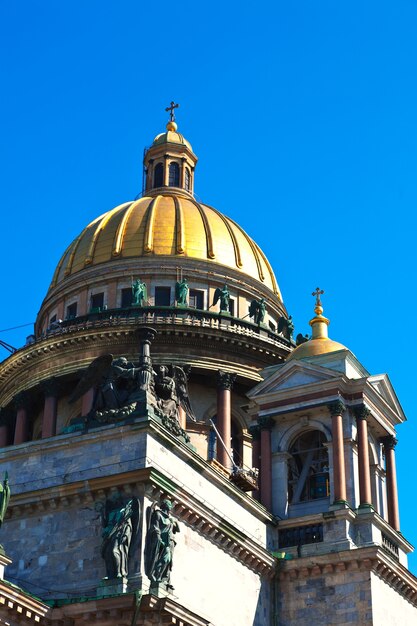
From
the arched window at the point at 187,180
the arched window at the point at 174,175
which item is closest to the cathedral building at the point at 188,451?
the arched window at the point at 174,175

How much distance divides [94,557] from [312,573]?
9.29 metres

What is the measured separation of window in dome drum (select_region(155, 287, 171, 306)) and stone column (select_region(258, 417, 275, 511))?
1652 centimetres

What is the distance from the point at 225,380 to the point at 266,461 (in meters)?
13.3

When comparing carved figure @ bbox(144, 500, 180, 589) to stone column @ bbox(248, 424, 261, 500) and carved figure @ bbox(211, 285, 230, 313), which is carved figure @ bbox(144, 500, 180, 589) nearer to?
stone column @ bbox(248, 424, 261, 500)

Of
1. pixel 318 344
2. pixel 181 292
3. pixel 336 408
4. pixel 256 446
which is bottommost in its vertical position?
pixel 256 446

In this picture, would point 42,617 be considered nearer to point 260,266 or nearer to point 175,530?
point 175,530

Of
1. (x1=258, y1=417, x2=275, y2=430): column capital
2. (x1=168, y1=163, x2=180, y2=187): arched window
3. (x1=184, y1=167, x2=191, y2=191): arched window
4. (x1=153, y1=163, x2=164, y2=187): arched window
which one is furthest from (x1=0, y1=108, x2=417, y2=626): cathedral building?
(x1=184, y1=167, x2=191, y2=191): arched window

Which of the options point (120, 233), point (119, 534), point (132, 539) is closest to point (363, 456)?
point (132, 539)

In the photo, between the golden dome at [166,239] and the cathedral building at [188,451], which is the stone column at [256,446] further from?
the golden dome at [166,239]

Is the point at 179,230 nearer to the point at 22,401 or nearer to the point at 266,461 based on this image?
the point at 22,401

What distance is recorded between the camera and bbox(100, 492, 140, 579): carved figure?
35.8 meters

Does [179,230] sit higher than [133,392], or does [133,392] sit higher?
[179,230]

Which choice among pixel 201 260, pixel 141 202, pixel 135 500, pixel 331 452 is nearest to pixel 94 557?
pixel 135 500

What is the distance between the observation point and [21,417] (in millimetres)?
62781
